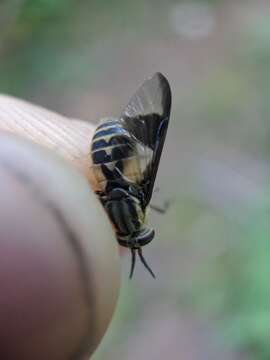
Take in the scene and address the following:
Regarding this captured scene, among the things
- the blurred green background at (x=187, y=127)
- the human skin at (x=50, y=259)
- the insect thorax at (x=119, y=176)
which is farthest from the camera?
the blurred green background at (x=187, y=127)

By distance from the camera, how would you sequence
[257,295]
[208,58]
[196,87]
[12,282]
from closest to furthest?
[12,282]
[257,295]
[196,87]
[208,58]

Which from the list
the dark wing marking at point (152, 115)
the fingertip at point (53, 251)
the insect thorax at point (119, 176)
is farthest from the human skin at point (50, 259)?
the dark wing marking at point (152, 115)

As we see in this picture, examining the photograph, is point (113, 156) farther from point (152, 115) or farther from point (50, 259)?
point (50, 259)

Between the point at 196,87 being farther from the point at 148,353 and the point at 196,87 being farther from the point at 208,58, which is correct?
the point at 148,353

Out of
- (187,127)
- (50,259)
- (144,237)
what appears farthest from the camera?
(187,127)

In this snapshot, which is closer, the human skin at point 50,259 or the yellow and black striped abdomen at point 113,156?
the human skin at point 50,259

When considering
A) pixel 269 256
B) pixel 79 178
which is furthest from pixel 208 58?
pixel 79 178

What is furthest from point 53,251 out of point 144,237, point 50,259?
point 144,237

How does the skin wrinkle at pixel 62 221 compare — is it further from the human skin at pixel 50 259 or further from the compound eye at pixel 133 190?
the compound eye at pixel 133 190
